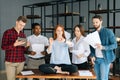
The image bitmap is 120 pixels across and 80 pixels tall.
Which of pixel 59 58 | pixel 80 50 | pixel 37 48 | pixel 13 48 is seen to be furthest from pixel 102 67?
pixel 13 48

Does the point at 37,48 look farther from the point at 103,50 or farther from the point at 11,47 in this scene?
the point at 103,50

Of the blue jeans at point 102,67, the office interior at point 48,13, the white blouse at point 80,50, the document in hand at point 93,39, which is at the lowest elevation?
the blue jeans at point 102,67

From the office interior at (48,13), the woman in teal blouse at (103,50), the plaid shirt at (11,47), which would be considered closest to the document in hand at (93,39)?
the woman in teal blouse at (103,50)

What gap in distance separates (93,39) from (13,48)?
1.13 metres

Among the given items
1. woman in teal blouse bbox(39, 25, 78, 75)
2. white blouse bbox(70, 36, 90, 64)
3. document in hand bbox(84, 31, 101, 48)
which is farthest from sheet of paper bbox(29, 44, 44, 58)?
document in hand bbox(84, 31, 101, 48)

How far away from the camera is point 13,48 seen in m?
3.23

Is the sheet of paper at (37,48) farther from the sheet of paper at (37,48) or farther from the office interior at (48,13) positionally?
the office interior at (48,13)

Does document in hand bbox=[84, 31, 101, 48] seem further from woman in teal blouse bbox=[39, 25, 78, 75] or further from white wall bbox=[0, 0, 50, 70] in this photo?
white wall bbox=[0, 0, 50, 70]

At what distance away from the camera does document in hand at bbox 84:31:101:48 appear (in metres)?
3.09

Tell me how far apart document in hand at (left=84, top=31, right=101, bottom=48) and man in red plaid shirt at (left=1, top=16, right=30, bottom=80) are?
0.89m

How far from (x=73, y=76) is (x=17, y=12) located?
4.34m

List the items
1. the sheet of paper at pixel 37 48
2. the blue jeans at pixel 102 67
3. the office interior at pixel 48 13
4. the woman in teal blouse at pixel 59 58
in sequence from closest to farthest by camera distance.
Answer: the woman in teal blouse at pixel 59 58 → the blue jeans at pixel 102 67 → the sheet of paper at pixel 37 48 → the office interior at pixel 48 13

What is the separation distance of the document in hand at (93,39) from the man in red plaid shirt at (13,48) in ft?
2.92

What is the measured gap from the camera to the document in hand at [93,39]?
3.09 meters
